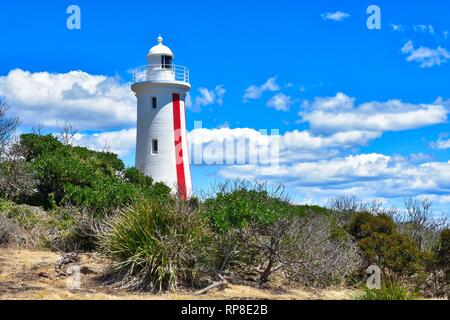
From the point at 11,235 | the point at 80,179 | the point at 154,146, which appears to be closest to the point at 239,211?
the point at 11,235

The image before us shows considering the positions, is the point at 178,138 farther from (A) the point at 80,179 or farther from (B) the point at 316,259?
(B) the point at 316,259

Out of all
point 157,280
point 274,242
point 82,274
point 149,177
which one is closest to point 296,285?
point 274,242

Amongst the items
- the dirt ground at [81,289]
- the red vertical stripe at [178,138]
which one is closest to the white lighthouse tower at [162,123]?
the red vertical stripe at [178,138]

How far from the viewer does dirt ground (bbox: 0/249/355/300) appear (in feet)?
37.7

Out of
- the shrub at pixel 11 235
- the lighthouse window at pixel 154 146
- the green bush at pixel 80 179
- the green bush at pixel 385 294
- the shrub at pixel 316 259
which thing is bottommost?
the green bush at pixel 385 294

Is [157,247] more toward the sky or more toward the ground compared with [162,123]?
more toward the ground

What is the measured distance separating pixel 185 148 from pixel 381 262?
18.5 metres

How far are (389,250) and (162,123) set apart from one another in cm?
1864

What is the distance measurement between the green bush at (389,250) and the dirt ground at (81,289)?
169cm

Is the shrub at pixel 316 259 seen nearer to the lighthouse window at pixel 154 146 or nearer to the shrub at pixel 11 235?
the shrub at pixel 11 235

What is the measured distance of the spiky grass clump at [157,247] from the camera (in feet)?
40.3

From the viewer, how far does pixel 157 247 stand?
12375 mm
